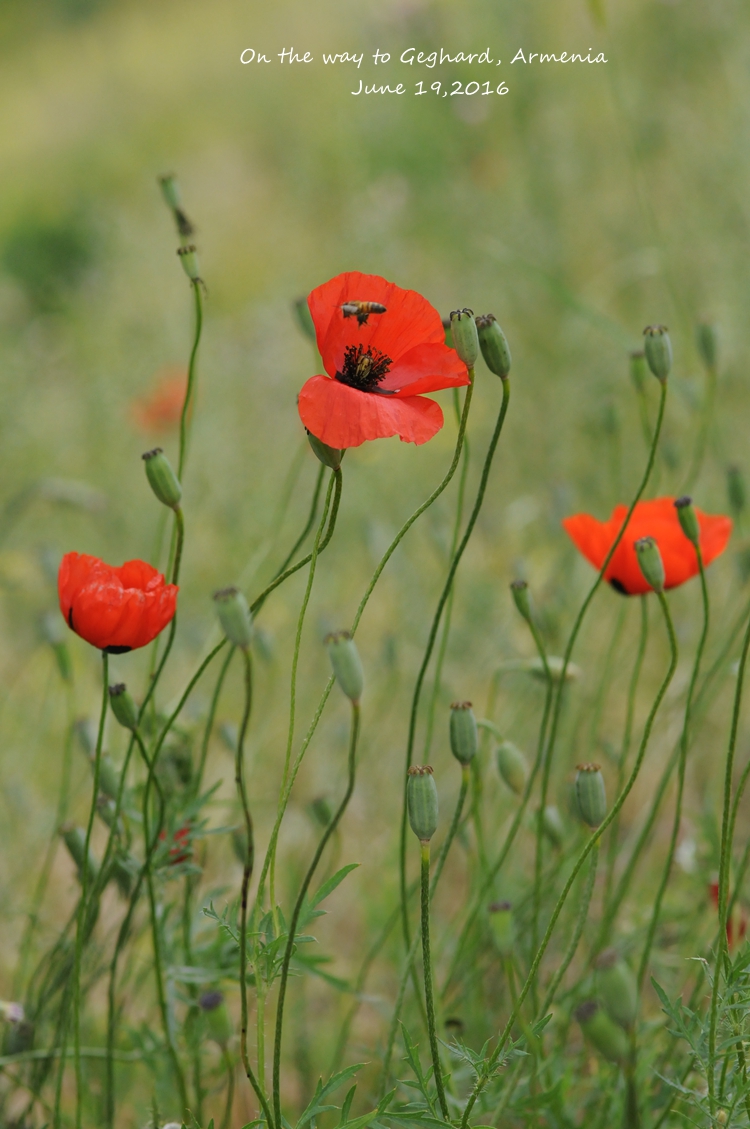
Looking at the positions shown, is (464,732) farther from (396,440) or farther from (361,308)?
(396,440)

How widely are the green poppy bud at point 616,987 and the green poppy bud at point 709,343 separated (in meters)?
0.82

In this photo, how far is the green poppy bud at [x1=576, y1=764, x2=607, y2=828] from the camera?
806 mm

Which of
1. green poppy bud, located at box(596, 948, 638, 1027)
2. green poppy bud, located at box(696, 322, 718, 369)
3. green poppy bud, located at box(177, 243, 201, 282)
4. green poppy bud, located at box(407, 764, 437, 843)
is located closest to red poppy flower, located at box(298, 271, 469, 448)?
green poppy bud, located at box(177, 243, 201, 282)

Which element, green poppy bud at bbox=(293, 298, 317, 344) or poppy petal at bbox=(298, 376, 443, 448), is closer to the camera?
poppy petal at bbox=(298, 376, 443, 448)

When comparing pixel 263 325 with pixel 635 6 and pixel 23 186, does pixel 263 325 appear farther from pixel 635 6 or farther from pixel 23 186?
pixel 23 186

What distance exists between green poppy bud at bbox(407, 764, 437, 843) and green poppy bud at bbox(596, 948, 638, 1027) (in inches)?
5.9

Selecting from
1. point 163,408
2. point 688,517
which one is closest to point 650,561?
point 688,517

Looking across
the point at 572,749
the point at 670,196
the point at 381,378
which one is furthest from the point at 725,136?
the point at 381,378

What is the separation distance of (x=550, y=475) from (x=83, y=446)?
5.37 ft

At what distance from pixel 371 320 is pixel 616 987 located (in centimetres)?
60

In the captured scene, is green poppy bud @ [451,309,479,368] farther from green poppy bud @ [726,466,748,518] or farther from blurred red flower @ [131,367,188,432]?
blurred red flower @ [131,367,188,432]

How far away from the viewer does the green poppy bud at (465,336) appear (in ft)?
2.62

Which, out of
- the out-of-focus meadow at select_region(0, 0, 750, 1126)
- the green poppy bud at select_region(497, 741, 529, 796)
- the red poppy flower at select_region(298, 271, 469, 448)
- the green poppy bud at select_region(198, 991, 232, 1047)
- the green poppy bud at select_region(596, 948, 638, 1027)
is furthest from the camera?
the out-of-focus meadow at select_region(0, 0, 750, 1126)

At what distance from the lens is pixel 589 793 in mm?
808
